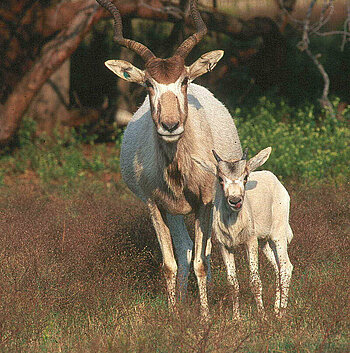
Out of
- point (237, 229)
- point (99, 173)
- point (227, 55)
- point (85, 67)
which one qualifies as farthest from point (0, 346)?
point (85, 67)

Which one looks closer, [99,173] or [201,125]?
[201,125]

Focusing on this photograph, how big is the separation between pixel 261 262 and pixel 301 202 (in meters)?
1.92

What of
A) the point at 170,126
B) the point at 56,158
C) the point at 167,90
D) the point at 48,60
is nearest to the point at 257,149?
the point at 48,60

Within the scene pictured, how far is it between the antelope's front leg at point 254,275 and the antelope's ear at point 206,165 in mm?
670

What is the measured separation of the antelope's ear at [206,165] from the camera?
18.2 feet

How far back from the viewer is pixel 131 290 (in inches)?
242

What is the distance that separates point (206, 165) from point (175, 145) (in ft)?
1.18

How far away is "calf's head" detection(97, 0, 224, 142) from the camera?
A: 5238mm

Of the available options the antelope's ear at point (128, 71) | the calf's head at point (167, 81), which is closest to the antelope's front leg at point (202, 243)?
the calf's head at point (167, 81)

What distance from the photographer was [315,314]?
5.05 metres

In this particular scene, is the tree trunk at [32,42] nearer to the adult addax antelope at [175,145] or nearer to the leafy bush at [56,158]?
the leafy bush at [56,158]

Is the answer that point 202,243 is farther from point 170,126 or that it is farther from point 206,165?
point 170,126

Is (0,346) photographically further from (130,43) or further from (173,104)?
(130,43)

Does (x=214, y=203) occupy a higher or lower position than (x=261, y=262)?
higher
